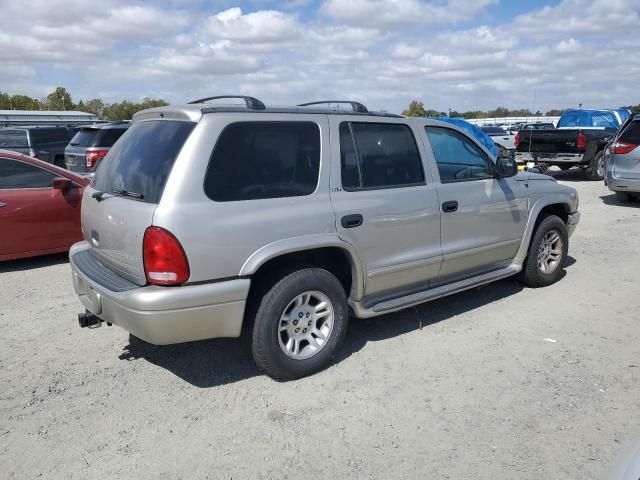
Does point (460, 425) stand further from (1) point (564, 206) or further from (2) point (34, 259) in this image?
(2) point (34, 259)

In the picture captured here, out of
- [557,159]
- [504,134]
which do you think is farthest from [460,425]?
[504,134]

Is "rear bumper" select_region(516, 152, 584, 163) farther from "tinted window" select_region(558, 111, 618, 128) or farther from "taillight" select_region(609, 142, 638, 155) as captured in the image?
"tinted window" select_region(558, 111, 618, 128)

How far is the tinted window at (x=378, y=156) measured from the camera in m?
4.09

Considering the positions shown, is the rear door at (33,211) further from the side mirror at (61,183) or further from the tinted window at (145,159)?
the tinted window at (145,159)

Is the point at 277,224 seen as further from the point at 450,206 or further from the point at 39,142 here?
the point at 39,142

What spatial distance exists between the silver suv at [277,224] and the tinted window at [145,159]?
0.01 meters

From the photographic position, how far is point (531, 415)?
135 inches

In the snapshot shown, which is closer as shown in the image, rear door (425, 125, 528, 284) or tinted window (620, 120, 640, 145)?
rear door (425, 125, 528, 284)

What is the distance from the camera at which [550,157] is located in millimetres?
14719

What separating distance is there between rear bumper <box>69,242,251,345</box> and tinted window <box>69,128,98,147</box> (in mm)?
9866

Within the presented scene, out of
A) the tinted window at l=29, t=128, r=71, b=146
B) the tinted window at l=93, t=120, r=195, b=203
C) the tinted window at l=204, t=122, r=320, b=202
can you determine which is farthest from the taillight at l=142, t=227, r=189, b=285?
the tinted window at l=29, t=128, r=71, b=146

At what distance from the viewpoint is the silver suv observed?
337cm

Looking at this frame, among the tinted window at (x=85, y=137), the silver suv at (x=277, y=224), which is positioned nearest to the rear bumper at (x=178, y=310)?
the silver suv at (x=277, y=224)

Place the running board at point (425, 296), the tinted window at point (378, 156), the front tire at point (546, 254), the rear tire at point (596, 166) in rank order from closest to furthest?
the tinted window at point (378, 156), the running board at point (425, 296), the front tire at point (546, 254), the rear tire at point (596, 166)
